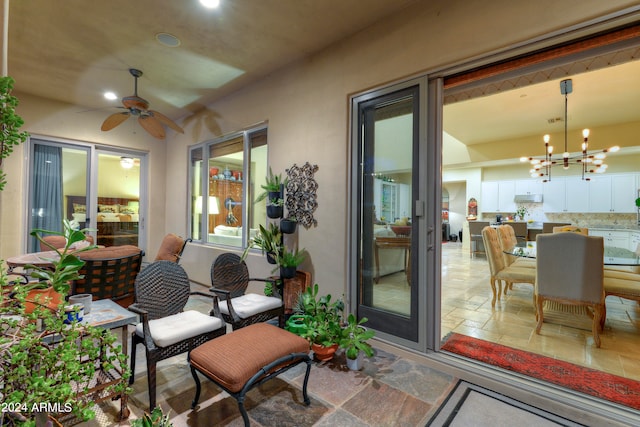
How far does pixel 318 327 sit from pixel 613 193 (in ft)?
29.4

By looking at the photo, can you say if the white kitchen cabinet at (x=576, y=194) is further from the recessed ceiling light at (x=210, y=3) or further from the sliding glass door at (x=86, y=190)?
the sliding glass door at (x=86, y=190)

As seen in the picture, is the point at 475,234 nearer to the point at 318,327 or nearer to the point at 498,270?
the point at 498,270

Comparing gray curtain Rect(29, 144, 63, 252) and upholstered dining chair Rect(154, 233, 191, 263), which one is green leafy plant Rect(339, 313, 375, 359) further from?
gray curtain Rect(29, 144, 63, 252)

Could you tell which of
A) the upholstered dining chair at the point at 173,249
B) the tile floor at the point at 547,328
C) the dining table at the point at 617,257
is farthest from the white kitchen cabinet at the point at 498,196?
the upholstered dining chair at the point at 173,249

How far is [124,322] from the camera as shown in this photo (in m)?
1.74

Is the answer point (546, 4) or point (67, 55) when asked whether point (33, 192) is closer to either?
point (67, 55)

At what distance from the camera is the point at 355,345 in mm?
2211

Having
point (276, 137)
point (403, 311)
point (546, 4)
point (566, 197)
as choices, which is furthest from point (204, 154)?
point (566, 197)

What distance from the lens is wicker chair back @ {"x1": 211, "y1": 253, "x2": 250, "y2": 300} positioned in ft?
8.77

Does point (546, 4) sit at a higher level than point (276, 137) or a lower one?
higher

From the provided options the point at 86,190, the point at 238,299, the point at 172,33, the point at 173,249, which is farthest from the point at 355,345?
the point at 86,190

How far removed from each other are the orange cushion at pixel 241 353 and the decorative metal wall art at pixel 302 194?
5.13 ft

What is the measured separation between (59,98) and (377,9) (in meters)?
5.13

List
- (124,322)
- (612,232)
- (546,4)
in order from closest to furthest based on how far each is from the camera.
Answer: (124,322), (546,4), (612,232)
